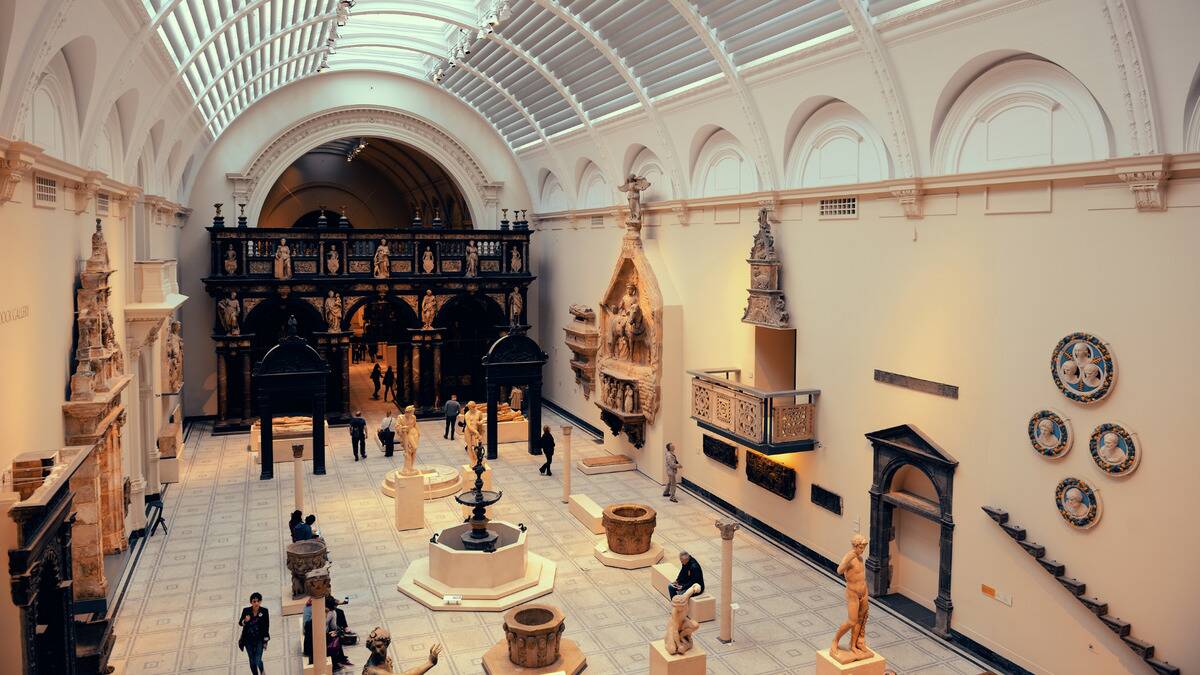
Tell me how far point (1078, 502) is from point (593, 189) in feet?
52.9

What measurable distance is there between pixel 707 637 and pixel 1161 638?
522cm

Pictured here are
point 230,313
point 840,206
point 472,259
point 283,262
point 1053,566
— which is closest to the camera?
point 1053,566

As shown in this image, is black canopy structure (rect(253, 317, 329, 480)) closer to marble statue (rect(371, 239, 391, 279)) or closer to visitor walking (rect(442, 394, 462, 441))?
visitor walking (rect(442, 394, 462, 441))

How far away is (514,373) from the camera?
72.1ft

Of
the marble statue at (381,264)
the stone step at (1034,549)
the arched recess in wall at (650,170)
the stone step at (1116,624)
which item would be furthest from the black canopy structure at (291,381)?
the stone step at (1116,624)

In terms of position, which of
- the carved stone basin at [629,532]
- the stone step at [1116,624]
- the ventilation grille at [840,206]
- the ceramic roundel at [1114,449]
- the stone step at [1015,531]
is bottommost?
the carved stone basin at [629,532]

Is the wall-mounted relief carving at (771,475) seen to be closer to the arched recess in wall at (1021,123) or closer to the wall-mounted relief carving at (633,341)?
the wall-mounted relief carving at (633,341)

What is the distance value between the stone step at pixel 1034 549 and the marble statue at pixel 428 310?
18605 millimetres

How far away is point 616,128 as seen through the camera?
20.6m

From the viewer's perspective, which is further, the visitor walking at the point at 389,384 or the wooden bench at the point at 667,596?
the visitor walking at the point at 389,384

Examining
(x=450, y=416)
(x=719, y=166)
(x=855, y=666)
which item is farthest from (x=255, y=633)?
(x=450, y=416)

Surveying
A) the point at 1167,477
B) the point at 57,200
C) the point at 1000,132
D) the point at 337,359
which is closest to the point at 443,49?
the point at 337,359

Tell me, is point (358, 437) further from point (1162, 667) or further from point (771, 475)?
point (1162, 667)

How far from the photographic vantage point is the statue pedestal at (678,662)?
1027 cm
